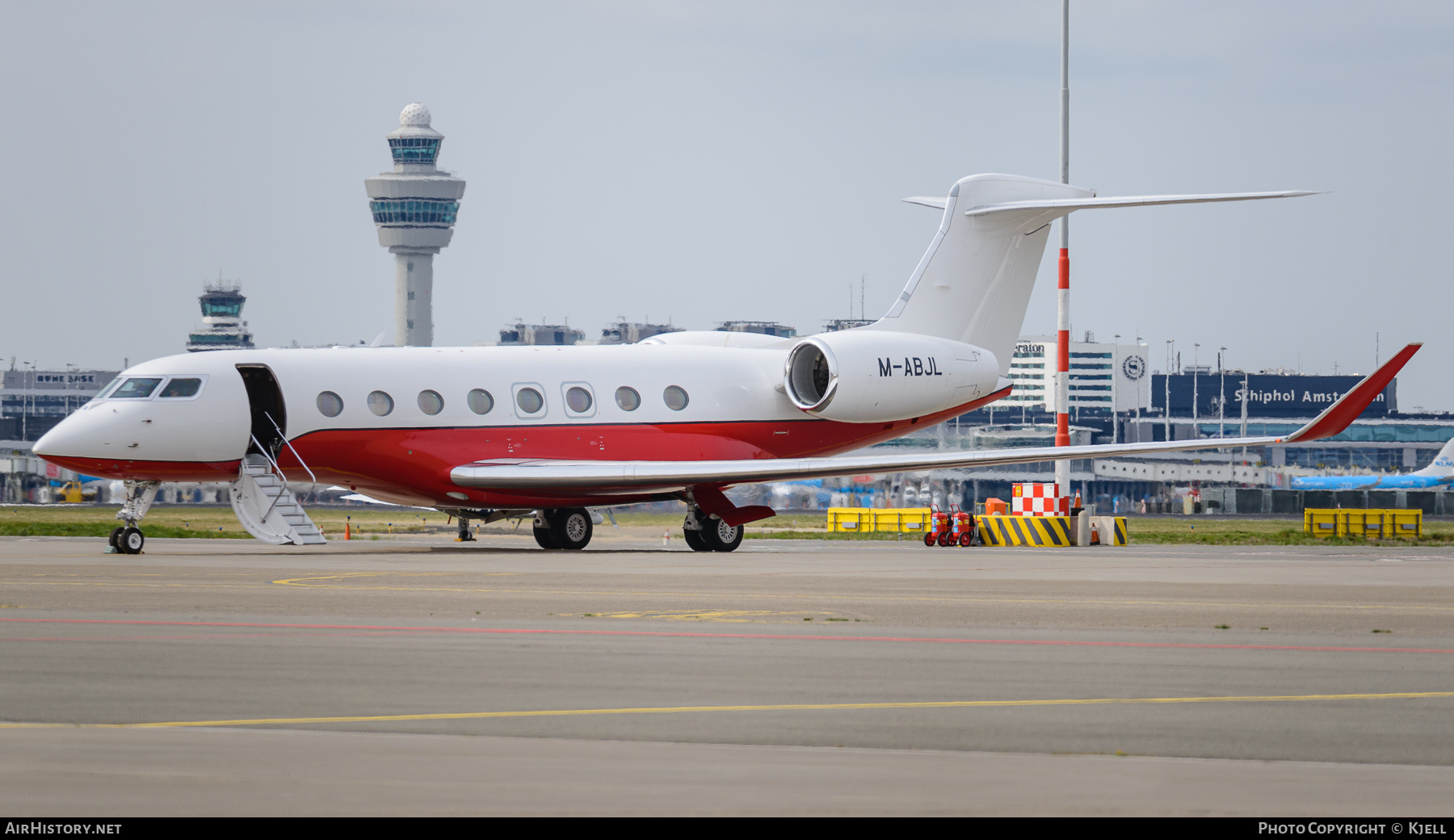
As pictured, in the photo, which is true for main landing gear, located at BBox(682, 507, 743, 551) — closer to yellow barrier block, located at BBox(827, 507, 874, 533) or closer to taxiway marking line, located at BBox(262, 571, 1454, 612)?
taxiway marking line, located at BBox(262, 571, 1454, 612)

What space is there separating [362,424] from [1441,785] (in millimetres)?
24987

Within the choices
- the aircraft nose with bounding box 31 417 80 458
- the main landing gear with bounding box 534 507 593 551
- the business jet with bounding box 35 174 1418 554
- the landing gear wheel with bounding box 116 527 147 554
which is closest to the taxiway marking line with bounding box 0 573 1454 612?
the landing gear wheel with bounding box 116 527 147 554

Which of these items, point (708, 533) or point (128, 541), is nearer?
point (128, 541)

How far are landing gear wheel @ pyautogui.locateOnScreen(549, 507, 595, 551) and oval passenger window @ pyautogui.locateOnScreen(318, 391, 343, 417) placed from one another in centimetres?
573

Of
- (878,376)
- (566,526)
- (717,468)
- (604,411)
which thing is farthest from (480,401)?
(878,376)

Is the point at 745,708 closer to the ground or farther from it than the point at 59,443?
closer to the ground

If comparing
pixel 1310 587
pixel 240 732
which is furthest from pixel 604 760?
pixel 1310 587

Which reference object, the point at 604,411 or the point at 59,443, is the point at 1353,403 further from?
the point at 59,443

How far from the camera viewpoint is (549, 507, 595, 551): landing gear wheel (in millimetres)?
34062

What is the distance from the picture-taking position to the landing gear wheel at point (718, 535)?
3347 centimetres

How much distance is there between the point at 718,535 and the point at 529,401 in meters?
4.68

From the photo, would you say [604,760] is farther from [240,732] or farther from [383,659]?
[383,659]

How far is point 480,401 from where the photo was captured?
104 feet

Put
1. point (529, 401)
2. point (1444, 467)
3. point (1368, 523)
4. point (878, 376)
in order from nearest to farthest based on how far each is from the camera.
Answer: point (529, 401) → point (878, 376) → point (1368, 523) → point (1444, 467)
